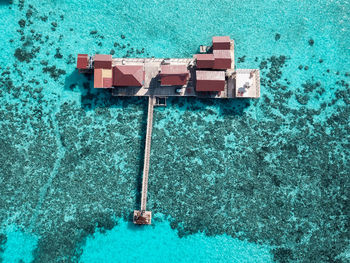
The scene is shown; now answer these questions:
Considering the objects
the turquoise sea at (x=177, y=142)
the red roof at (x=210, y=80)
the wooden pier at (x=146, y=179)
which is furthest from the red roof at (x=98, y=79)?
the red roof at (x=210, y=80)

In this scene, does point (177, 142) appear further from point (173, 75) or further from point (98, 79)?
point (98, 79)

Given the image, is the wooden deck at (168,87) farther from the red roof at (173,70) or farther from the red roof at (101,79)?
the red roof at (173,70)

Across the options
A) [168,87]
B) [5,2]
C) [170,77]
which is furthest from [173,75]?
[5,2]

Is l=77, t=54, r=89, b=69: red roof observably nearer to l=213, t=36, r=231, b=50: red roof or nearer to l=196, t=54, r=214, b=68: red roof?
l=196, t=54, r=214, b=68: red roof

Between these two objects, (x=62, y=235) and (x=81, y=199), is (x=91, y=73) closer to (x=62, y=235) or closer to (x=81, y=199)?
(x=81, y=199)

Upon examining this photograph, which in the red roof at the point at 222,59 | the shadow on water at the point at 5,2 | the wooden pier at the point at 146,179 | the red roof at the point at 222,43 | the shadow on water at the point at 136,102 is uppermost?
the shadow on water at the point at 5,2

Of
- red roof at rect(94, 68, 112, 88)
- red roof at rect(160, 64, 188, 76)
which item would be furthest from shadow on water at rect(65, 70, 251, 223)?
red roof at rect(160, 64, 188, 76)
